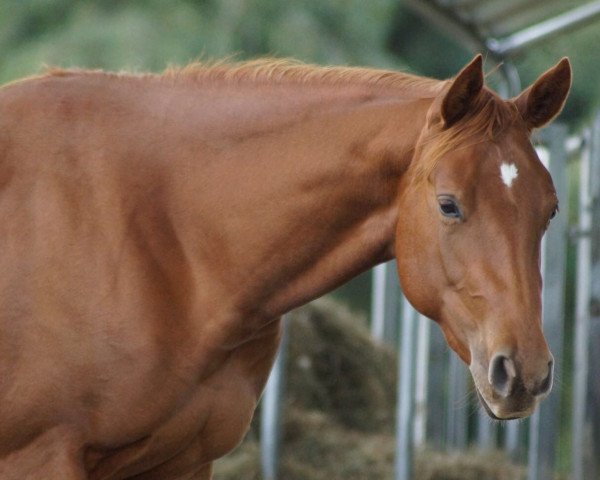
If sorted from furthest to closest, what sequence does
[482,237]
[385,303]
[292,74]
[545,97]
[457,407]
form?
[385,303] < [457,407] < [292,74] < [545,97] < [482,237]

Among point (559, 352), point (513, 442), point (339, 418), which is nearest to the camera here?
point (559, 352)

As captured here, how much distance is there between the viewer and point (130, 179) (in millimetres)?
3916

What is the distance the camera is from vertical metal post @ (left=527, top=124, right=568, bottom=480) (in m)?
5.95

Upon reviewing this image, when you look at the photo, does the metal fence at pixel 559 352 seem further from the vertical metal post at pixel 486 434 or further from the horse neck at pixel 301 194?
the horse neck at pixel 301 194

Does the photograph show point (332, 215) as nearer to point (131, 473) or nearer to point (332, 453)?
point (131, 473)

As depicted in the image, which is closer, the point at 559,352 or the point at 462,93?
the point at 462,93

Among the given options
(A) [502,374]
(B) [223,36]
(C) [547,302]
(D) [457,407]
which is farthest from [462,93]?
(B) [223,36]

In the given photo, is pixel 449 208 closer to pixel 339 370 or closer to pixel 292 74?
pixel 292 74

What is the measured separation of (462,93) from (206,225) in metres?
0.87

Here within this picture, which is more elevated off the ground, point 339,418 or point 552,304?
point 552,304

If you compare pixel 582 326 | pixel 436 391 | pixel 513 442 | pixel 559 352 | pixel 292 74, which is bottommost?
pixel 513 442

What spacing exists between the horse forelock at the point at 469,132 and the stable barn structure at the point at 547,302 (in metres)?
1.72

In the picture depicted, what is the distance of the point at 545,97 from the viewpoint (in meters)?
3.82

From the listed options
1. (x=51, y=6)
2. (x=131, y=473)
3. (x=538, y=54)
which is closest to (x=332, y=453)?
(x=131, y=473)
